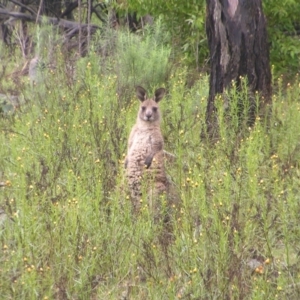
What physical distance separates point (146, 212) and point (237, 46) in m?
3.33

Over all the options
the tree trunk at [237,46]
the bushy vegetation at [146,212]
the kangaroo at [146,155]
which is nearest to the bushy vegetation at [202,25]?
the tree trunk at [237,46]

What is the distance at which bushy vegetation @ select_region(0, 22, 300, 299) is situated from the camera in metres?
5.21

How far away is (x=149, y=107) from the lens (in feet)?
25.7

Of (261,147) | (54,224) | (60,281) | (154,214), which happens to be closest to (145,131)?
(261,147)

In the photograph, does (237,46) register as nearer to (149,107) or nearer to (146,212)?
(149,107)

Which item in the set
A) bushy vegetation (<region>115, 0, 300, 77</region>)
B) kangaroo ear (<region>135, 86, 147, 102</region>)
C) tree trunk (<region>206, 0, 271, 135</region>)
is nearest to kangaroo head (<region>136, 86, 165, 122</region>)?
kangaroo ear (<region>135, 86, 147, 102</region>)

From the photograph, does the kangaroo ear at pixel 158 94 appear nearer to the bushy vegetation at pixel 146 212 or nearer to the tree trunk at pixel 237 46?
the bushy vegetation at pixel 146 212

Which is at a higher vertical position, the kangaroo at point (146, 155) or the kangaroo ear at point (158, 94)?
the kangaroo ear at point (158, 94)

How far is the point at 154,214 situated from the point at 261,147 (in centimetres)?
166

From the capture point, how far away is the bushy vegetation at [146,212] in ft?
17.1

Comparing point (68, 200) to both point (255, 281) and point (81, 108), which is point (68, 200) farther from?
point (81, 108)

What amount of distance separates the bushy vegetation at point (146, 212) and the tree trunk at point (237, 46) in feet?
1.12

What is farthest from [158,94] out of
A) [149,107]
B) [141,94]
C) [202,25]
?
[202,25]

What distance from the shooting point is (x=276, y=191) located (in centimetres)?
577
